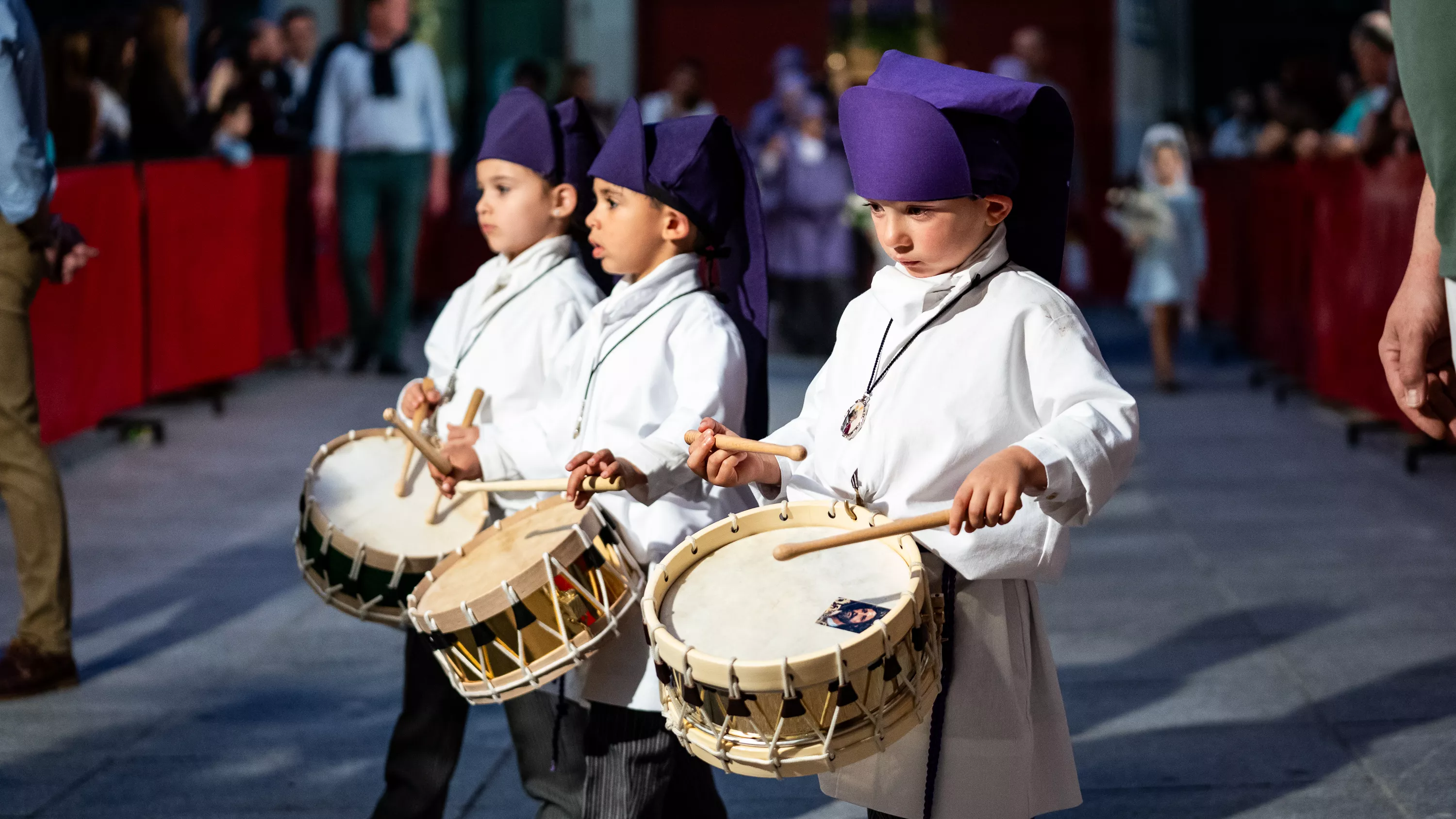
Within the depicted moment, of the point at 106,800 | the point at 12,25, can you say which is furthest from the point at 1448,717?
the point at 12,25

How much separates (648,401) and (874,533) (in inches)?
33.9

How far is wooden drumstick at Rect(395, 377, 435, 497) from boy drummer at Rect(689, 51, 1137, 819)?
1.00 m

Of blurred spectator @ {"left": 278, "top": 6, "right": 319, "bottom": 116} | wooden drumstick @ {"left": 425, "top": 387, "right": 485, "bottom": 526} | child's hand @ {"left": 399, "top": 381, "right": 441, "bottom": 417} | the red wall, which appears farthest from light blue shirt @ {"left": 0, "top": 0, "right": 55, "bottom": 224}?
the red wall

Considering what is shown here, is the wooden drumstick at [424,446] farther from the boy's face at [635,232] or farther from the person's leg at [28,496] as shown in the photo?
the person's leg at [28,496]

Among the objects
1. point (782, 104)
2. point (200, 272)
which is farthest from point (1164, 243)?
point (200, 272)

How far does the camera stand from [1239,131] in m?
16.1

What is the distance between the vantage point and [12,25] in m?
4.43

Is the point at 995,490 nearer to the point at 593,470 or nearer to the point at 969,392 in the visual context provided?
the point at 969,392

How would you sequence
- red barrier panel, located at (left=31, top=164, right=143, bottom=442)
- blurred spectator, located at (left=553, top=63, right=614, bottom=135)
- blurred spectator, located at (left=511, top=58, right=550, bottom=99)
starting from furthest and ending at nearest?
1. blurred spectator, located at (left=553, top=63, right=614, bottom=135)
2. blurred spectator, located at (left=511, top=58, right=550, bottom=99)
3. red barrier panel, located at (left=31, top=164, right=143, bottom=442)

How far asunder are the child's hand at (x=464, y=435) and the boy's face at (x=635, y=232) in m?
0.42

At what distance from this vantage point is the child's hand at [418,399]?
3.62 metres

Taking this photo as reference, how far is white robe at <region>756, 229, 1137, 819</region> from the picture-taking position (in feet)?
8.46

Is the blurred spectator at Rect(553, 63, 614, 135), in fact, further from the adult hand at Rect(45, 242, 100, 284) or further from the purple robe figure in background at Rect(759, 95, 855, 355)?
the adult hand at Rect(45, 242, 100, 284)

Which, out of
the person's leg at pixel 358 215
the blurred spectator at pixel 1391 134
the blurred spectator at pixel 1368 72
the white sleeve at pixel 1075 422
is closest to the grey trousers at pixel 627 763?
the white sleeve at pixel 1075 422
